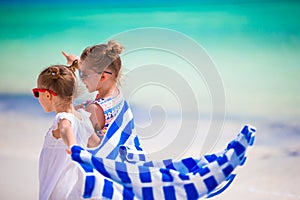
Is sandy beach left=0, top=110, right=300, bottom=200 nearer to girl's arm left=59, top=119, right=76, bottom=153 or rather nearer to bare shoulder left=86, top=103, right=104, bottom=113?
bare shoulder left=86, top=103, right=104, bottom=113

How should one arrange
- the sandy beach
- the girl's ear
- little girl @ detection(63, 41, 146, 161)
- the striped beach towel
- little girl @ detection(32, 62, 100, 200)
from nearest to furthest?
the striped beach towel → little girl @ detection(32, 62, 100, 200) → the girl's ear → little girl @ detection(63, 41, 146, 161) → the sandy beach

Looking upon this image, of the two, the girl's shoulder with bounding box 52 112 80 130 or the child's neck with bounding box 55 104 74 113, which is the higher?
the child's neck with bounding box 55 104 74 113

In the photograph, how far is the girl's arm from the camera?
5.30ft

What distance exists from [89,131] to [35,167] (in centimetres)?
121

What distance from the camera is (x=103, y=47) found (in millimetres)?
2033

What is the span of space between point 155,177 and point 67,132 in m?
0.32

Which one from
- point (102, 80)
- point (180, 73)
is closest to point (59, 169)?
point (102, 80)

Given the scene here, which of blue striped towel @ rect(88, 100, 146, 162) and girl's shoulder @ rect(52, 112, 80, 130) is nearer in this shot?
girl's shoulder @ rect(52, 112, 80, 130)

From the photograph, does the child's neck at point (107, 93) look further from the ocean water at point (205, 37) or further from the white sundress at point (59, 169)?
the ocean water at point (205, 37)

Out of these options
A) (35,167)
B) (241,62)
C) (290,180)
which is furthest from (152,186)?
(241,62)

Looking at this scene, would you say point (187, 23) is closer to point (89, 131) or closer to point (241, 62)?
point (241, 62)

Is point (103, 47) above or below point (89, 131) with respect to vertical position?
above

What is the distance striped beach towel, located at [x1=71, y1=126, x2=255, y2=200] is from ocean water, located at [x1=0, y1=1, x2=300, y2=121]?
1.85 metres

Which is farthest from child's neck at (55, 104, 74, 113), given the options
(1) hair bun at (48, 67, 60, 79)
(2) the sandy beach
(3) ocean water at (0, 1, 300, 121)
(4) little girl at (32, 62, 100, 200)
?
(3) ocean water at (0, 1, 300, 121)
